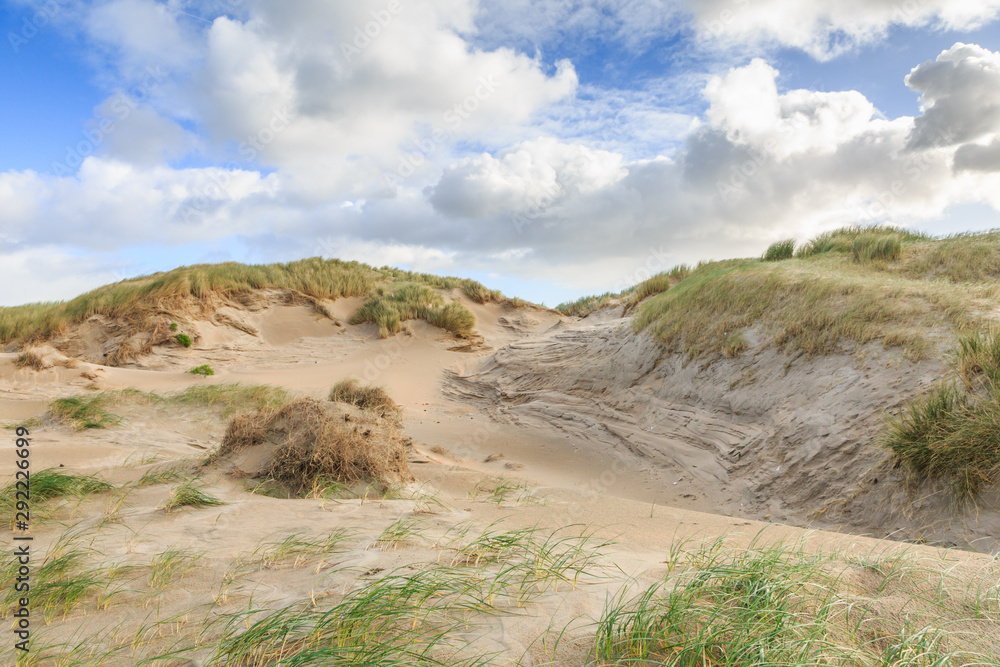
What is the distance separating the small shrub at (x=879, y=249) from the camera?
402 inches

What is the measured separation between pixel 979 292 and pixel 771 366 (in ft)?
8.55

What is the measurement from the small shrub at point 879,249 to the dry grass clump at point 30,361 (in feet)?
51.0

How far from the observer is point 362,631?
6.30ft

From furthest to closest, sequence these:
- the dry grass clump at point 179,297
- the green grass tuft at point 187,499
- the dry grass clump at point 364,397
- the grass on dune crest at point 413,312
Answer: the grass on dune crest at point 413,312, the dry grass clump at point 179,297, the dry grass clump at point 364,397, the green grass tuft at point 187,499

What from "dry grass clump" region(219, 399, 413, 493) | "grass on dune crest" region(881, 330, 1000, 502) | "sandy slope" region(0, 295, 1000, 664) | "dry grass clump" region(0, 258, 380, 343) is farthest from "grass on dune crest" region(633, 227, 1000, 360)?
"dry grass clump" region(0, 258, 380, 343)

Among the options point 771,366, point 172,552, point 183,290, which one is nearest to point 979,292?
point 771,366

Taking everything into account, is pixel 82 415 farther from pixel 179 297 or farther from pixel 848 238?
pixel 848 238

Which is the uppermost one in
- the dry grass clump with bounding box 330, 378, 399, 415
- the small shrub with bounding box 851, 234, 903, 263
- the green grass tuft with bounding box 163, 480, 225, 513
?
the small shrub with bounding box 851, 234, 903, 263

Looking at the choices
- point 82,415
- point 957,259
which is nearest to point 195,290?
point 82,415

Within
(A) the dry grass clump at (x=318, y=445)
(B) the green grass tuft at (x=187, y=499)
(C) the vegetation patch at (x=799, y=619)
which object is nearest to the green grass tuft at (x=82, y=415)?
(A) the dry grass clump at (x=318, y=445)

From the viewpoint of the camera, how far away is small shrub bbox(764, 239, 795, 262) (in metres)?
12.8

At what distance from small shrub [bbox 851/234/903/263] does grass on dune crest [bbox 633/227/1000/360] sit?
2 centimetres

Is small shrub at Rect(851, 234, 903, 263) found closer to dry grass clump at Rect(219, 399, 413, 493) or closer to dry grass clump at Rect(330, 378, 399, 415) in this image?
dry grass clump at Rect(330, 378, 399, 415)

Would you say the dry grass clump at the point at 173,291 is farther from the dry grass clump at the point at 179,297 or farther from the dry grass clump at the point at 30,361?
the dry grass clump at the point at 30,361
